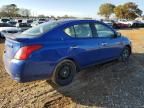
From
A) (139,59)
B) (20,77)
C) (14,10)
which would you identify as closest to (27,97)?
(20,77)

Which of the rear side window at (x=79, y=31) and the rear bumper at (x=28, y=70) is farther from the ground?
the rear side window at (x=79, y=31)

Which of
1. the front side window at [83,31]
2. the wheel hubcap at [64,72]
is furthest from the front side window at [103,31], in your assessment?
the wheel hubcap at [64,72]

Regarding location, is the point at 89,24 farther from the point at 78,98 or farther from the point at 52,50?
the point at 78,98

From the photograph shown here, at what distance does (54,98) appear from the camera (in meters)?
5.46

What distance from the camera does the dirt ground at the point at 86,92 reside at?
519 cm

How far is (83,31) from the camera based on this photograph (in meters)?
6.47

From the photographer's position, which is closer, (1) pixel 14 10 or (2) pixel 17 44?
Result: (2) pixel 17 44

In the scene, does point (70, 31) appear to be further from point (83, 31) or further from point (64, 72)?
point (64, 72)

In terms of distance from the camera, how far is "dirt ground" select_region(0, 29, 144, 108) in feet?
17.0

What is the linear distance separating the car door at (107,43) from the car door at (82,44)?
0.30m

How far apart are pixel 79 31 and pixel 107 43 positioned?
1248 mm

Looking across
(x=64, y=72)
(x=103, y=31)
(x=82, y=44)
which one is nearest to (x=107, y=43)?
(x=103, y=31)

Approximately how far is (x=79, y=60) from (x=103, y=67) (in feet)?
4.93

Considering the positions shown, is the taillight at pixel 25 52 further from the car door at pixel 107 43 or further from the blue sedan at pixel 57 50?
the car door at pixel 107 43
